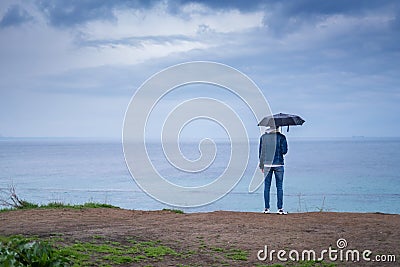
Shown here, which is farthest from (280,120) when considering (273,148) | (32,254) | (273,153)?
(32,254)

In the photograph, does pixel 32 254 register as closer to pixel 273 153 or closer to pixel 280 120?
pixel 273 153

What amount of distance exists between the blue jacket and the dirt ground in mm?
1325

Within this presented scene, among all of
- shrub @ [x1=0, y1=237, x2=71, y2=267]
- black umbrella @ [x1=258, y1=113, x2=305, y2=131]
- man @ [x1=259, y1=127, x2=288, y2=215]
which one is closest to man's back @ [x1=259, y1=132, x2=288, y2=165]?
man @ [x1=259, y1=127, x2=288, y2=215]

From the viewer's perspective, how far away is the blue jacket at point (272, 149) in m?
13.1

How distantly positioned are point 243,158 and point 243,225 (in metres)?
3.03

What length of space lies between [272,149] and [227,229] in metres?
3.07

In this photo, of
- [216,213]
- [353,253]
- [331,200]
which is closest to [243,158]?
[216,213]

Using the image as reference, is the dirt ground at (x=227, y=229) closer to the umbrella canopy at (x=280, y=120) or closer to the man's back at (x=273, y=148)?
the man's back at (x=273, y=148)

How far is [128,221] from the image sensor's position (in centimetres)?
1189

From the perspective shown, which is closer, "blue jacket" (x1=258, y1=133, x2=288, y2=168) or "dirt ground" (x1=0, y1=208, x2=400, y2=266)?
"dirt ground" (x1=0, y1=208, x2=400, y2=266)

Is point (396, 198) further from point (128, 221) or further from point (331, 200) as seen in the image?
point (128, 221)

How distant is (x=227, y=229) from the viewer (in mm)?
10688

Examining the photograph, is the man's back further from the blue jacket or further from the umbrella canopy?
the umbrella canopy

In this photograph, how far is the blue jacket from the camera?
13.1 metres
